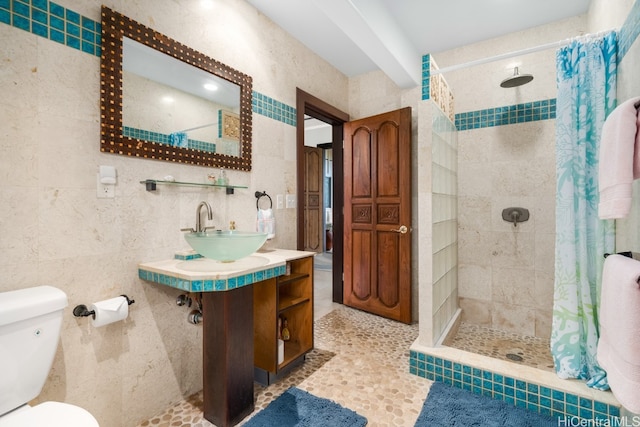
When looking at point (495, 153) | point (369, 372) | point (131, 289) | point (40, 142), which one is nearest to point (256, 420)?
point (369, 372)

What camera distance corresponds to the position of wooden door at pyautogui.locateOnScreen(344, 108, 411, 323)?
2.86m

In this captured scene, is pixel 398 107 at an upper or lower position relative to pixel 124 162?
upper

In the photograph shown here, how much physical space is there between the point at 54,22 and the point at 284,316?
6.80 feet

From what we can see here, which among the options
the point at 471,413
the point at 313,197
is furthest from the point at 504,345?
the point at 313,197

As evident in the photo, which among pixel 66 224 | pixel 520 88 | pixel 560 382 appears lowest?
pixel 560 382

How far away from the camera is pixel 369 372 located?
2039 mm

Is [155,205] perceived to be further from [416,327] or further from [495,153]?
[495,153]

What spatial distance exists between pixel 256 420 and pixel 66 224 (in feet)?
4.34

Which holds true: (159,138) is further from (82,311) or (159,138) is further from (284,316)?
(284,316)

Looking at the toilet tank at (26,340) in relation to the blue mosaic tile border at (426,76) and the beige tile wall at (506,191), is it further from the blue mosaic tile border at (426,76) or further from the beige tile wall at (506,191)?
the beige tile wall at (506,191)

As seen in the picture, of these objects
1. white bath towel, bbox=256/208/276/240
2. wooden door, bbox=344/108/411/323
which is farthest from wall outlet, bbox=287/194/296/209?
wooden door, bbox=344/108/411/323

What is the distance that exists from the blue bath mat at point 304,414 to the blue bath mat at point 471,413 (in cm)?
38

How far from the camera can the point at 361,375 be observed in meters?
2.00

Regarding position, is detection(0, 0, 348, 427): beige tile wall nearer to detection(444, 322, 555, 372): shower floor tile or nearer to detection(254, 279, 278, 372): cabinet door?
detection(254, 279, 278, 372): cabinet door
